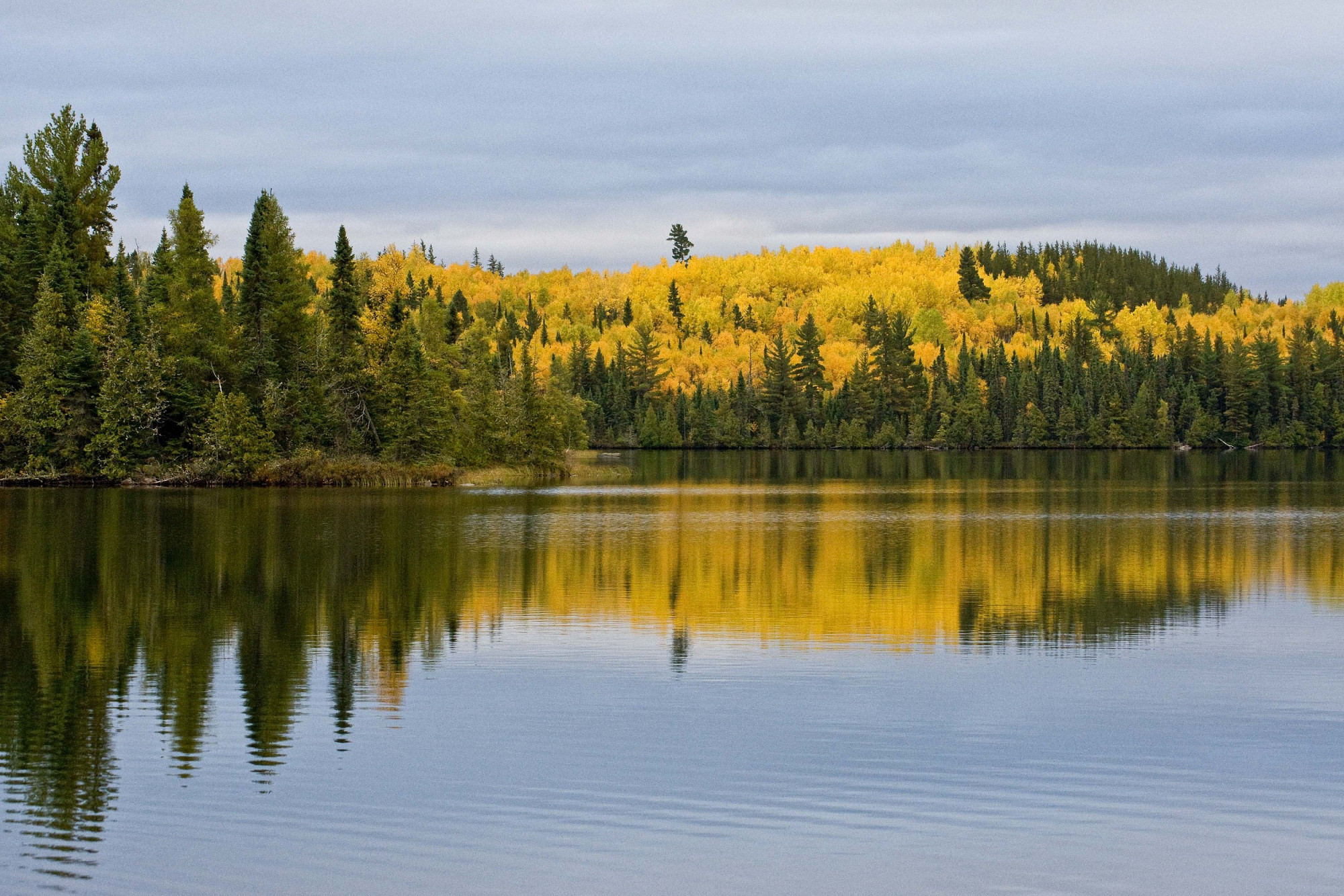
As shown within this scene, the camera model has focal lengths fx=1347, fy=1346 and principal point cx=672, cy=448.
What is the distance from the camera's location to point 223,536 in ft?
148

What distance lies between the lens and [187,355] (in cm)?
8094

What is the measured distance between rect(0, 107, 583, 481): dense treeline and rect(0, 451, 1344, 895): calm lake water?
124 feet

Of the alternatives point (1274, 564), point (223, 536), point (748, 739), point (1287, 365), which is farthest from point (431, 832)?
point (1287, 365)

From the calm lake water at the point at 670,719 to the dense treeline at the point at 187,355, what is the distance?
3770cm

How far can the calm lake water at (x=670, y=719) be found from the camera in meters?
12.9

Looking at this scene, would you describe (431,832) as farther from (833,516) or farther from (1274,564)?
(833,516)

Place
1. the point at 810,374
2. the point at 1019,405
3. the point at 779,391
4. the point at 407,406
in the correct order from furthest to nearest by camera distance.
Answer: the point at 810,374 < the point at 779,391 < the point at 1019,405 < the point at 407,406

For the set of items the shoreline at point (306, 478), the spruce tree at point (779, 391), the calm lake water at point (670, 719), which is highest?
A: the spruce tree at point (779, 391)

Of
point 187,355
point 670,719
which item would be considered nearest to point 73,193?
point 187,355

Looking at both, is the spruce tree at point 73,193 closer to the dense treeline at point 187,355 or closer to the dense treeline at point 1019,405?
the dense treeline at point 187,355

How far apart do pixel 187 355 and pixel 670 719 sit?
69481mm

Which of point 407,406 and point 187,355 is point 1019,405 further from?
point 187,355

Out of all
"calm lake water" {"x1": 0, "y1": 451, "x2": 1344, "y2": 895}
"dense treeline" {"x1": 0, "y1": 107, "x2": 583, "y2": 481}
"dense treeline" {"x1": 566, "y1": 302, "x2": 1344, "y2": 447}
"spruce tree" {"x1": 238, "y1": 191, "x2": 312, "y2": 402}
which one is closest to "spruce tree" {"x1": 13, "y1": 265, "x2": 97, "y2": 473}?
"dense treeline" {"x1": 0, "y1": 107, "x2": 583, "y2": 481}

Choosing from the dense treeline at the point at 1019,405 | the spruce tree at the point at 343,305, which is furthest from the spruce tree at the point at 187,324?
the dense treeline at the point at 1019,405
